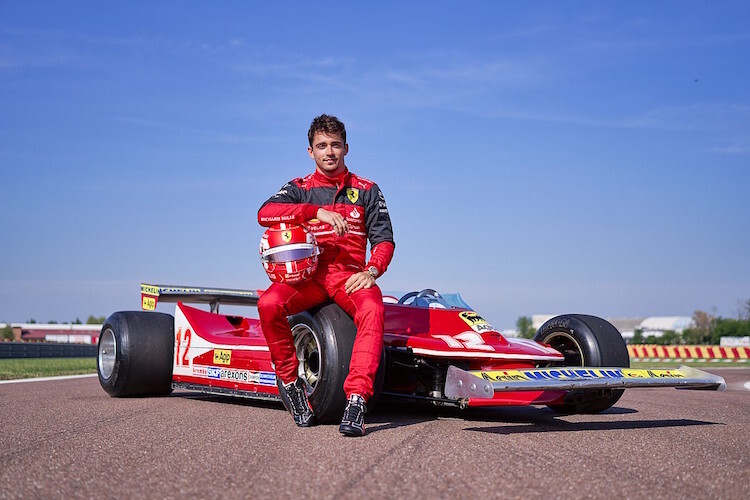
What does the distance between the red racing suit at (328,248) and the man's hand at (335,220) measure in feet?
0.46

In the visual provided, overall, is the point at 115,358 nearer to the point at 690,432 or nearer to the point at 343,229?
the point at 343,229

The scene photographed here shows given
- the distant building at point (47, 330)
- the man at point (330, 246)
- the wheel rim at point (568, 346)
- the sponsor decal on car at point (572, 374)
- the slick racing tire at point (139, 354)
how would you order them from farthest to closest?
the distant building at point (47, 330) → the slick racing tire at point (139, 354) → the wheel rim at point (568, 346) → the man at point (330, 246) → the sponsor decal on car at point (572, 374)

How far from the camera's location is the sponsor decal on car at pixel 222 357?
7.04 m

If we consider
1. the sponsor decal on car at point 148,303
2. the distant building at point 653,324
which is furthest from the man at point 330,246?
the distant building at point 653,324

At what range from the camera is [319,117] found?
579 cm

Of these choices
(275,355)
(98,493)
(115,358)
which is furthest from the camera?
(115,358)

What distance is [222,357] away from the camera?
7.14 meters

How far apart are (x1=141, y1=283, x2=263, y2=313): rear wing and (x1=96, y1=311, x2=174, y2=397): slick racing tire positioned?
0.77 feet

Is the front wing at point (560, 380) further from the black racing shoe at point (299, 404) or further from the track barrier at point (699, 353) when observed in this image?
the track barrier at point (699, 353)

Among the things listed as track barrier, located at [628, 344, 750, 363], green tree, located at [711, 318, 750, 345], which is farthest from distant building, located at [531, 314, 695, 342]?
track barrier, located at [628, 344, 750, 363]

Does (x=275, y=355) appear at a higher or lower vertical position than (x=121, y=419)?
higher

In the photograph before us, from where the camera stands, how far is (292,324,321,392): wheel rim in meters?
5.73

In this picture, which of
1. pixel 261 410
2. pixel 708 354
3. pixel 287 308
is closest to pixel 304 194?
pixel 287 308

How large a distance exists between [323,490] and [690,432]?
9.98 ft
